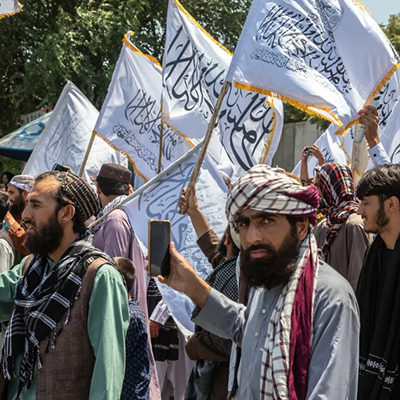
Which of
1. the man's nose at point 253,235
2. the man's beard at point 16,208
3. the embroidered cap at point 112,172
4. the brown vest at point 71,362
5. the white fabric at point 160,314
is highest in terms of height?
the man's nose at point 253,235

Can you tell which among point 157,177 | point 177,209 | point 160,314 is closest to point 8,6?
point 157,177

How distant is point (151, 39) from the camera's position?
57.3 ft

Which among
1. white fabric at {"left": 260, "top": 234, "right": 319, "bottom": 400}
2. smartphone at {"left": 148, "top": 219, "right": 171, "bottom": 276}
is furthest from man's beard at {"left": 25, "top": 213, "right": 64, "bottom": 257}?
white fabric at {"left": 260, "top": 234, "right": 319, "bottom": 400}

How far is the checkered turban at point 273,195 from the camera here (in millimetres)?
2402

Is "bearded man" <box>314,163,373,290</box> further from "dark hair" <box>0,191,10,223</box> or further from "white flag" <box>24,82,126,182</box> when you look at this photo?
"white flag" <box>24,82,126,182</box>

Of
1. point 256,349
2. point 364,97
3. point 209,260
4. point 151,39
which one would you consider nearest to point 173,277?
point 256,349

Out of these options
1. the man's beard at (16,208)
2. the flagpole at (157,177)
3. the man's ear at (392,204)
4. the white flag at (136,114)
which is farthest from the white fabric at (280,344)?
the white flag at (136,114)

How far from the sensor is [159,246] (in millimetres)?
2492

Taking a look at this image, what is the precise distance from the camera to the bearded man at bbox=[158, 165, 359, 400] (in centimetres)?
222

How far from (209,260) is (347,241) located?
945mm

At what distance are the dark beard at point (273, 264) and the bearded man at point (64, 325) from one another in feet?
2.55

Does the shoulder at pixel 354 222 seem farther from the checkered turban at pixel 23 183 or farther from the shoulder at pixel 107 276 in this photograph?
the checkered turban at pixel 23 183

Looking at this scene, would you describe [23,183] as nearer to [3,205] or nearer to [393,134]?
[3,205]

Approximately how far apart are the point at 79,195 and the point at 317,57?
7.54 ft
